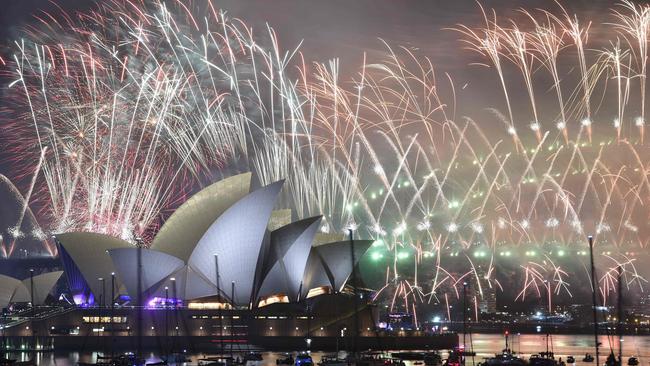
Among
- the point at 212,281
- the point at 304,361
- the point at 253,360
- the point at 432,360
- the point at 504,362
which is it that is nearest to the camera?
the point at 304,361

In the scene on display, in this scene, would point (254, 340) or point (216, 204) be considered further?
point (254, 340)

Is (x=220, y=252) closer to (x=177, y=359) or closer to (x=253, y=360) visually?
(x=253, y=360)

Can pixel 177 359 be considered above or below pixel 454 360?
above

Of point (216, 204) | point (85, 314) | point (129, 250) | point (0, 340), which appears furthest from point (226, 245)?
point (0, 340)

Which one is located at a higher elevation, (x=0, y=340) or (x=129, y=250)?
(x=129, y=250)

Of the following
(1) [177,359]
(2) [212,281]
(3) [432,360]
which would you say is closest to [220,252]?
(2) [212,281]

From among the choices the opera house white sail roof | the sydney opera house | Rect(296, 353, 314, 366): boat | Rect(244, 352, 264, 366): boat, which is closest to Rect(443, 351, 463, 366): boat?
Rect(296, 353, 314, 366): boat

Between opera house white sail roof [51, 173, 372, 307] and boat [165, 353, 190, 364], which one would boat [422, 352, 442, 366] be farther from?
boat [165, 353, 190, 364]

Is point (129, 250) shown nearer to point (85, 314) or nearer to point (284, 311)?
point (85, 314)
